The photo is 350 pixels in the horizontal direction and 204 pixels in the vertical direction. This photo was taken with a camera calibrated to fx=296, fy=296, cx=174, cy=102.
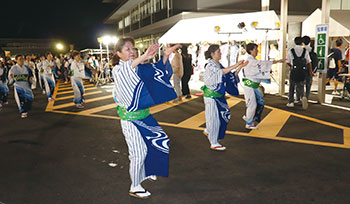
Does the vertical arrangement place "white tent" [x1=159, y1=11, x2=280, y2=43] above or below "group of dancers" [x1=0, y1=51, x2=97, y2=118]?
above

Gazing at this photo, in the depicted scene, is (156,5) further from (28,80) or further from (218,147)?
(218,147)

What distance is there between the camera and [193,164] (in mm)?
4277

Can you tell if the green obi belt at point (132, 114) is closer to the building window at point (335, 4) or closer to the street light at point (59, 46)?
the building window at point (335, 4)

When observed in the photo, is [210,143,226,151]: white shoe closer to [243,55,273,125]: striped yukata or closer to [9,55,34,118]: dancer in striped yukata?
[243,55,273,125]: striped yukata

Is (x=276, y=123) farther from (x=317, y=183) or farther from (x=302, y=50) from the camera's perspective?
(x=317, y=183)

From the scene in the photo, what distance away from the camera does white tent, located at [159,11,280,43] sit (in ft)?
35.1

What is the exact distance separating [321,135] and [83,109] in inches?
258

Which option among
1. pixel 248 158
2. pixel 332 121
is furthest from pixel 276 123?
pixel 248 158

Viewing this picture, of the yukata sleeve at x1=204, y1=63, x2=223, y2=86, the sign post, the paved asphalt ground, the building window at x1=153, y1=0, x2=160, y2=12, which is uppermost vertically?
the building window at x1=153, y1=0, x2=160, y2=12

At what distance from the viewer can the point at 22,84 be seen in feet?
26.0

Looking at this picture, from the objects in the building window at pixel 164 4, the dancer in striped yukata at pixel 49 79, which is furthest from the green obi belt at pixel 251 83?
the building window at pixel 164 4

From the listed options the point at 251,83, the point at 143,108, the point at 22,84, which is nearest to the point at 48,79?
the point at 22,84

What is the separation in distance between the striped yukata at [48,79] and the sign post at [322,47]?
30.1ft

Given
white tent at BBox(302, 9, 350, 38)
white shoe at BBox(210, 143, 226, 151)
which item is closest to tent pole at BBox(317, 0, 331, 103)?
white tent at BBox(302, 9, 350, 38)
